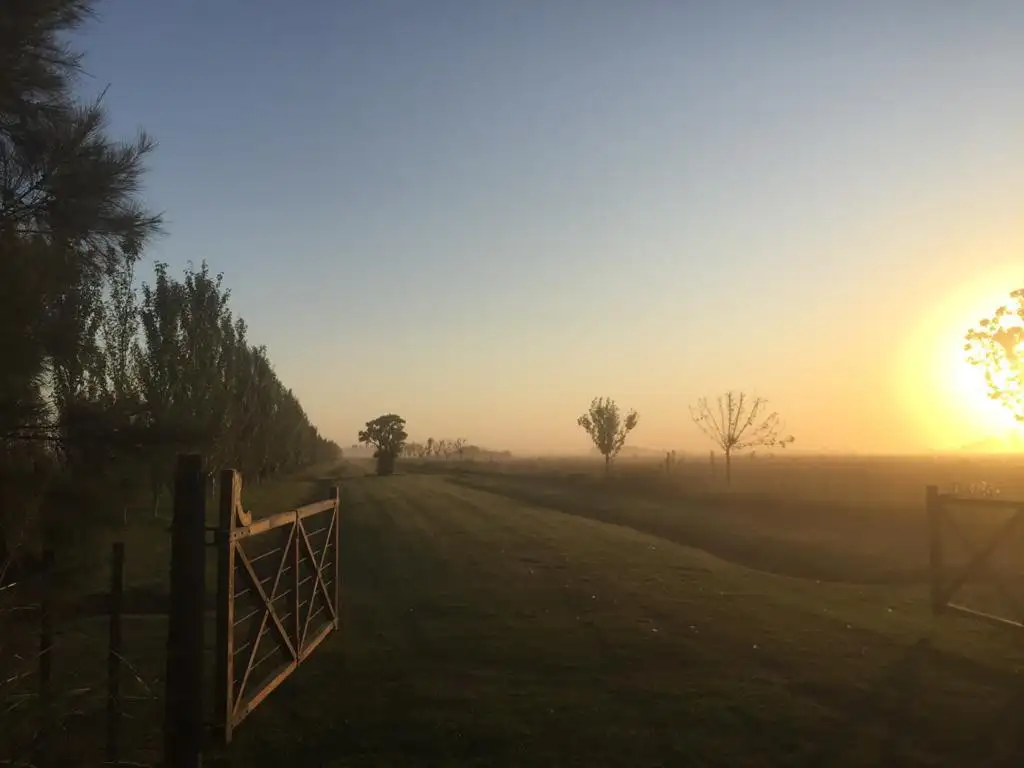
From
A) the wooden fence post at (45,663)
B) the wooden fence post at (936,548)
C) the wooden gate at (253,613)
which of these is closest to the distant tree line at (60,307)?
the wooden fence post at (45,663)

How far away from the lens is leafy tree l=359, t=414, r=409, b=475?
80938 mm

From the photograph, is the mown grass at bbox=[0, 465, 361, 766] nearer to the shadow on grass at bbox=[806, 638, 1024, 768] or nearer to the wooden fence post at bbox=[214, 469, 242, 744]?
the wooden fence post at bbox=[214, 469, 242, 744]

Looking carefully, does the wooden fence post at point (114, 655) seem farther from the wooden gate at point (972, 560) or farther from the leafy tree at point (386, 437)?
the leafy tree at point (386, 437)

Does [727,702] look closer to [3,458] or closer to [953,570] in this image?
[3,458]

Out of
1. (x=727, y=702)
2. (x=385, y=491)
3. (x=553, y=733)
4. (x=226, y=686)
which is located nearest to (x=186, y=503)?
(x=226, y=686)

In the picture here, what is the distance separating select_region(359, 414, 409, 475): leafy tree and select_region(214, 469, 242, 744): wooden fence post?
241 feet

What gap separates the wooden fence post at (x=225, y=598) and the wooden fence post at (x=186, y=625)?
0.34 metres

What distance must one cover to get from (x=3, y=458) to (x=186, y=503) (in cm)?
226

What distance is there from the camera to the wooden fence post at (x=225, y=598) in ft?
22.0

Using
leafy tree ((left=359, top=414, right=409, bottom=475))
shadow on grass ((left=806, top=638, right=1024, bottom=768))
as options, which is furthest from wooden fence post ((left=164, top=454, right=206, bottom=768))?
leafy tree ((left=359, top=414, right=409, bottom=475))

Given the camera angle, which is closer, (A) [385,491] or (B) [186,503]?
(B) [186,503]

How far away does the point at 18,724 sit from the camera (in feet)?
14.9

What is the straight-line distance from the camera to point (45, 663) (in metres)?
5.27

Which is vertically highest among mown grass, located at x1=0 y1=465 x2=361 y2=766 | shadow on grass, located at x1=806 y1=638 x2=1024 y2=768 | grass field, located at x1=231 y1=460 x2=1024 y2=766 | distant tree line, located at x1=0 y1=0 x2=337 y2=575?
distant tree line, located at x1=0 y1=0 x2=337 y2=575
